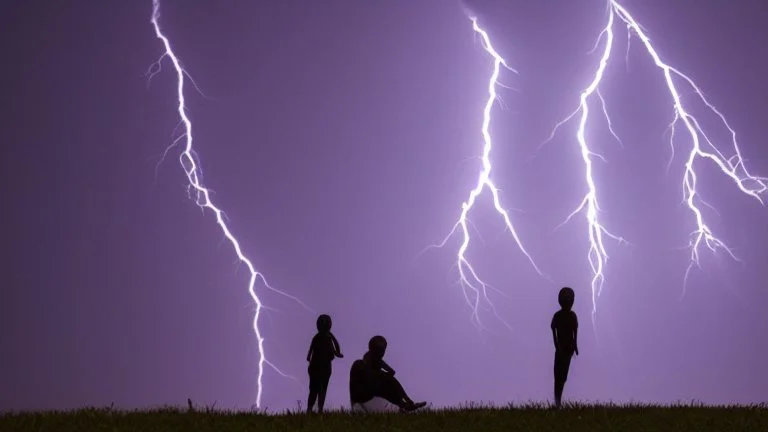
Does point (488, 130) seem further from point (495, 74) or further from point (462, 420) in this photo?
point (462, 420)

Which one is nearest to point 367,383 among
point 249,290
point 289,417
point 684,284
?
point 289,417

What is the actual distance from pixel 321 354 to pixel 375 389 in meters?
0.84

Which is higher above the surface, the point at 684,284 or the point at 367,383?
the point at 684,284

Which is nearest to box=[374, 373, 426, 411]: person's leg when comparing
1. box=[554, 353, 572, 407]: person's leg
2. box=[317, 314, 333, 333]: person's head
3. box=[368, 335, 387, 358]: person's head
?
box=[368, 335, 387, 358]: person's head

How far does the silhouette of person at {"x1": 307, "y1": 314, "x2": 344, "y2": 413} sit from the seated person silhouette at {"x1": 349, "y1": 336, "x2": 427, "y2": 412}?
61 cm

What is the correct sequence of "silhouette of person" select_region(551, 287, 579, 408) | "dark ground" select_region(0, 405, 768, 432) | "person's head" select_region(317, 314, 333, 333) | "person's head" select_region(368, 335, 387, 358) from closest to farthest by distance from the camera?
1. "dark ground" select_region(0, 405, 768, 432)
2. "person's head" select_region(368, 335, 387, 358)
3. "silhouette of person" select_region(551, 287, 579, 408)
4. "person's head" select_region(317, 314, 333, 333)

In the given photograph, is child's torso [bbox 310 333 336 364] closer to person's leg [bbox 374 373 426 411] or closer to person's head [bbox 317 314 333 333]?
person's head [bbox 317 314 333 333]

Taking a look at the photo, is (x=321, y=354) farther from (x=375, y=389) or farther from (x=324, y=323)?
(x=375, y=389)

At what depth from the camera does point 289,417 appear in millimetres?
4871

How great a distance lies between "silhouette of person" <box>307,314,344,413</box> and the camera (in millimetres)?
6359

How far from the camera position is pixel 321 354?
6.37 metres

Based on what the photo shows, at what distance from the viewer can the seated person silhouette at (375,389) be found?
5.64 m

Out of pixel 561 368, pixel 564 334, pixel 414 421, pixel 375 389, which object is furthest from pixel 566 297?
pixel 414 421

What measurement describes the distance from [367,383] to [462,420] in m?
1.18
